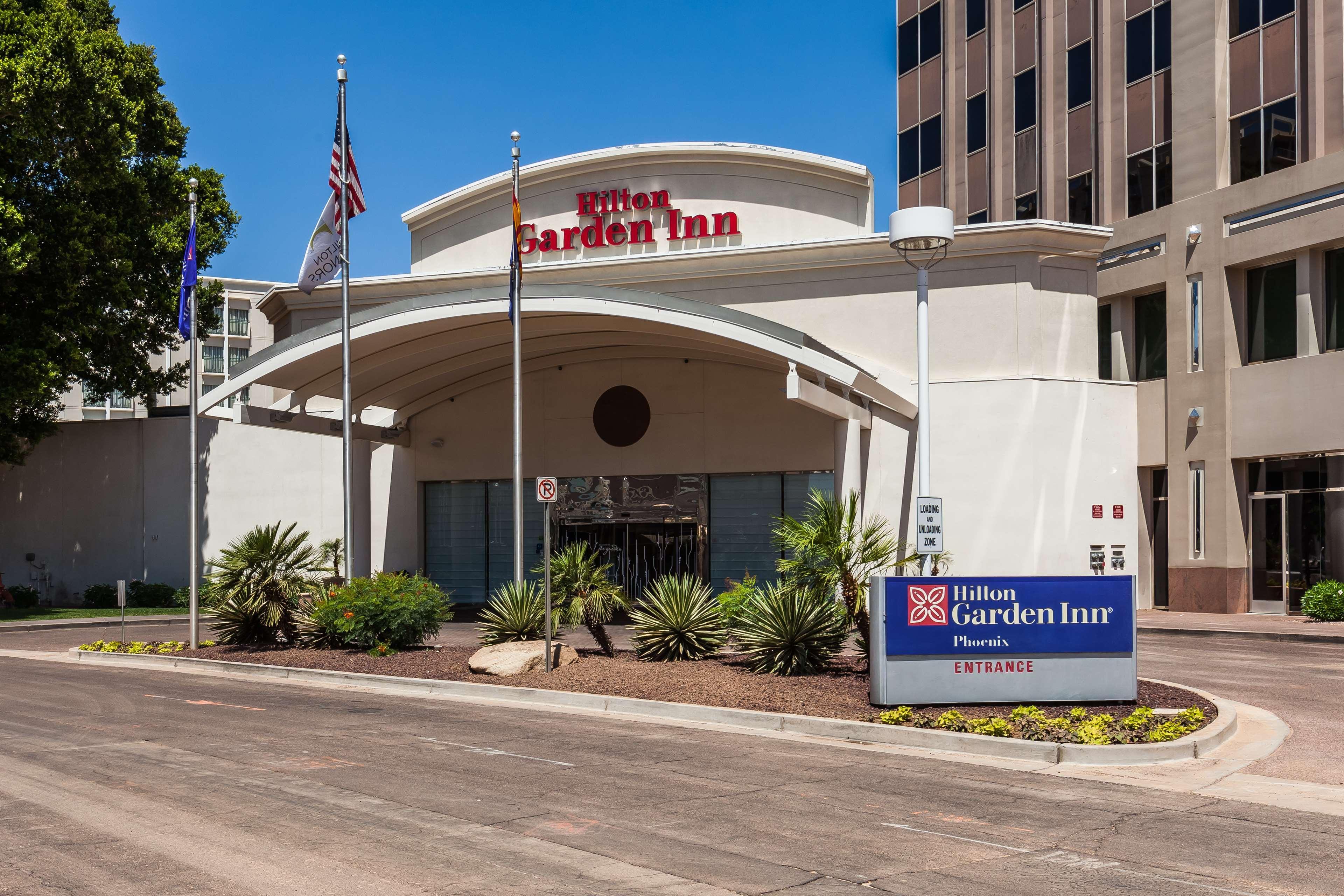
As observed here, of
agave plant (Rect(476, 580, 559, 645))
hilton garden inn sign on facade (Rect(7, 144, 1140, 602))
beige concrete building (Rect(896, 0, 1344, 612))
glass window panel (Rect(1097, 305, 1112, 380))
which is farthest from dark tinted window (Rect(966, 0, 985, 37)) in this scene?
agave plant (Rect(476, 580, 559, 645))

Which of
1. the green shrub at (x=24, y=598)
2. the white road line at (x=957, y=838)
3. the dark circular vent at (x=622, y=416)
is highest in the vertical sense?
the dark circular vent at (x=622, y=416)

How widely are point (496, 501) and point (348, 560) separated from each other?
13.4 m

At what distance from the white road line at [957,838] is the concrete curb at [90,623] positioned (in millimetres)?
26801

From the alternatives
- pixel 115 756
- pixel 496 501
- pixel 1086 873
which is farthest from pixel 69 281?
pixel 1086 873

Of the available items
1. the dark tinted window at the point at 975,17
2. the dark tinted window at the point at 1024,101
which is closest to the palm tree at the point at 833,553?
the dark tinted window at the point at 1024,101

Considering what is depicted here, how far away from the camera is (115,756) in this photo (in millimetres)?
11250

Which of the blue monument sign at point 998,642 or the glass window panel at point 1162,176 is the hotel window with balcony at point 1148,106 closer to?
the glass window panel at point 1162,176

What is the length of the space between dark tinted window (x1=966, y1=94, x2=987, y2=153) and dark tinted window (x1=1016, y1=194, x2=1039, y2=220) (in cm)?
319

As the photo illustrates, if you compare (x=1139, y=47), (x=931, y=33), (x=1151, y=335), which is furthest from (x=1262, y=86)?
(x=931, y=33)

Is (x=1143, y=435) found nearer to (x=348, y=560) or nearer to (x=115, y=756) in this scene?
(x=348, y=560)

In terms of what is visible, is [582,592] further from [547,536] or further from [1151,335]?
[1151,335]

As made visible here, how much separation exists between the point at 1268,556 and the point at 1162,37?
14.2 metres

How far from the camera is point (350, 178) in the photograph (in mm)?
22203

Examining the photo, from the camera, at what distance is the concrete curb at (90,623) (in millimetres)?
30062
